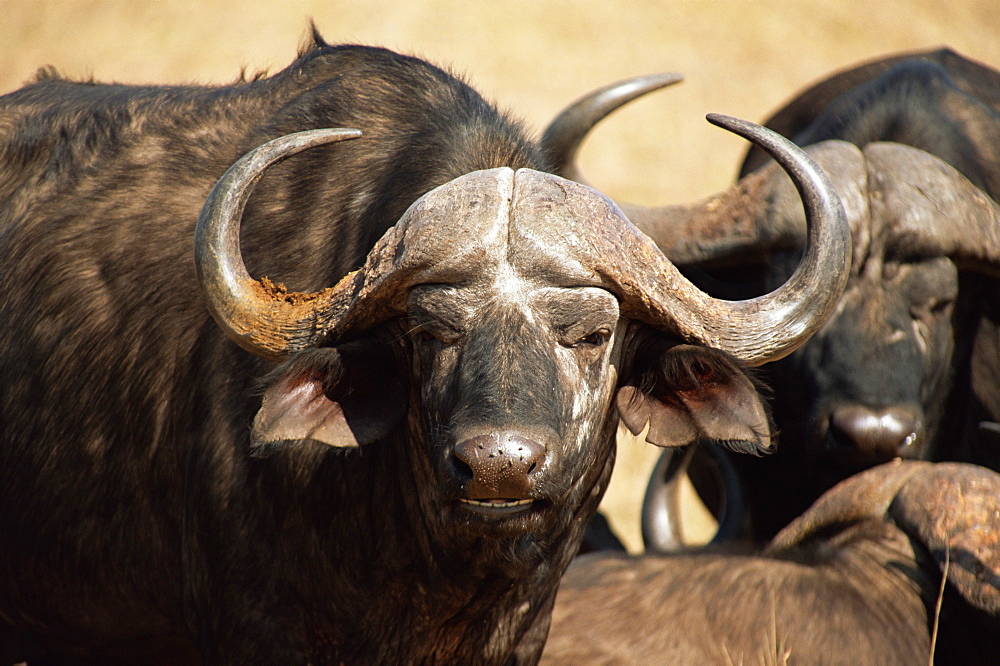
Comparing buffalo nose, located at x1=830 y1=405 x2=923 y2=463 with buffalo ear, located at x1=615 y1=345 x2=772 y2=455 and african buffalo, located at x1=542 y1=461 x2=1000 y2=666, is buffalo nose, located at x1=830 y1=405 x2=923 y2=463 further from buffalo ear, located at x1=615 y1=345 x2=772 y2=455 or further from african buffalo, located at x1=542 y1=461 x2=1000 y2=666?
buffalo ear, located at x1=615 y1=345 x2=772 y2=455

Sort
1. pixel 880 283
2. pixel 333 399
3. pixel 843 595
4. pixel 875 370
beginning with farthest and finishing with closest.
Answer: pixel 880 283
pixel 875 370
pixel 843 595
pixel 333 399

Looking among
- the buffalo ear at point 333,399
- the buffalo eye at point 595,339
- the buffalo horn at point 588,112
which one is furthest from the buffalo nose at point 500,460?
the buffalo horn at point 588,112

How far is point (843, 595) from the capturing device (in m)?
3.99

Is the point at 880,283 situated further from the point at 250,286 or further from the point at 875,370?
the point at 250,286

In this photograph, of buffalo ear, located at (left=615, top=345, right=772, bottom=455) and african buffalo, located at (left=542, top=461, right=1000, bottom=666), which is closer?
buffalo ear, located at (left=615, top=345, right=772, bottom=455)

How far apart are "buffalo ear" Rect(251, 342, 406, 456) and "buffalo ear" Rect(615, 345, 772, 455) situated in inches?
26.5

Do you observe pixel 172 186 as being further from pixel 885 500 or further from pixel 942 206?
pixel 942 206

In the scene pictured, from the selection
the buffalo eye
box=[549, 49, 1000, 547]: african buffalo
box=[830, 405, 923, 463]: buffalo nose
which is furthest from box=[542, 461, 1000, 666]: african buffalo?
the buffalo eye

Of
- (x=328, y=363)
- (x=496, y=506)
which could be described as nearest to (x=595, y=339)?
(x=496, y=506)

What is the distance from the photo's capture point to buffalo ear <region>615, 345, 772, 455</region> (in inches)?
122

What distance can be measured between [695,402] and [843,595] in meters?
1.25

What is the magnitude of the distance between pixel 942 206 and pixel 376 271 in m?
3.32

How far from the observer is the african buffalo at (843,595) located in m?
3.82

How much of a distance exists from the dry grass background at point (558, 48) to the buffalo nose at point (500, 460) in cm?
1053
